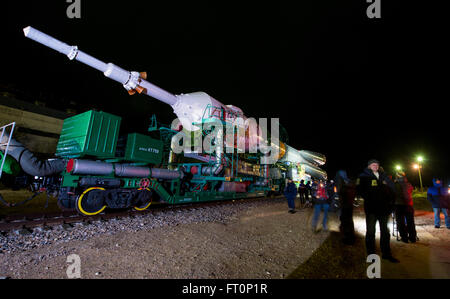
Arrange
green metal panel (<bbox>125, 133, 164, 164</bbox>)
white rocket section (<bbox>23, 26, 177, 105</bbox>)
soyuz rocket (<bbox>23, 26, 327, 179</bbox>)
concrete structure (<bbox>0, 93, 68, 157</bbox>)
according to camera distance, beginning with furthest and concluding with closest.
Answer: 1. concrete structure (<bbox>0, 93, 68, 157</bbox>)
2. green metal panel (<bbox>125, 133, 164, 164</bbox>)
3. soyuz rocket (<bbox>23, 26, 327, 179</bbox>)
4. white rocket section (<bbox>23, 26, 177, 105</bbox>)

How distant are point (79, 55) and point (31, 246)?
525 centimetres

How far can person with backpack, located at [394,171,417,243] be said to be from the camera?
471cm

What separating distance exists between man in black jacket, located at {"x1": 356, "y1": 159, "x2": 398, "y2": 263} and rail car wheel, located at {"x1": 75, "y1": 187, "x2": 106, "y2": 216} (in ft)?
24.1

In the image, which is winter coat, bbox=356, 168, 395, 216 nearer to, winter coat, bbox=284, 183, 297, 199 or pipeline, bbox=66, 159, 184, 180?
winter coat, bbox=284, 183, 297, 199

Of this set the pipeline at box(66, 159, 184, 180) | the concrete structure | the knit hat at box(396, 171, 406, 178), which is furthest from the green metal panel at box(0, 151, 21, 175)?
the concrete structure

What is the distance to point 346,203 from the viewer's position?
5676 millimetres

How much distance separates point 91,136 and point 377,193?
774 cm

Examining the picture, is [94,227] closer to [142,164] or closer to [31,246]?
[31,246]

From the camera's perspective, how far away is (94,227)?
508cm

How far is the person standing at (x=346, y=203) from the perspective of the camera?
4.67m

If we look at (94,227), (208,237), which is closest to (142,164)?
(94,227)

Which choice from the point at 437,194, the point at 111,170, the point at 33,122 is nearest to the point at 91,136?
the point at 111,170

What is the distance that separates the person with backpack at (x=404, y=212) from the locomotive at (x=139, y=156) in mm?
6324

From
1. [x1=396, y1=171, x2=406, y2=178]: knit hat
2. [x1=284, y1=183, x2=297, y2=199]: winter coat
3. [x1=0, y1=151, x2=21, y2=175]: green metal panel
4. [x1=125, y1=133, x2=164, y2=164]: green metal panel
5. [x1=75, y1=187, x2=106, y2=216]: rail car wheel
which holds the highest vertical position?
[x1=125, y1=133, x2=164, y2=164]: green metal panel
